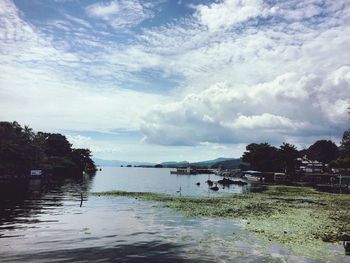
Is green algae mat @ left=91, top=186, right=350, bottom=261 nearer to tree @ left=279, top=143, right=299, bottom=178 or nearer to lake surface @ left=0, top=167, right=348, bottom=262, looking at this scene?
lake surface @ left=0, top=167, right=348, bottom=262

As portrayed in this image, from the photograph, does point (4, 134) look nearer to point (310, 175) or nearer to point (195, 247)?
point (195, 247)

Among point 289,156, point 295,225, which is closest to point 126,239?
point 295,225

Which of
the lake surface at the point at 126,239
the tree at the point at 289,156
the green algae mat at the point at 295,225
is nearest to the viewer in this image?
the lake surface at the point at 126,239

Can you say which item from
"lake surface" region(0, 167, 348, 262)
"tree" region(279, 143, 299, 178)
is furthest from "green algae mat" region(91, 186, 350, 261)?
"tree" region(279, 143, 299, 178)

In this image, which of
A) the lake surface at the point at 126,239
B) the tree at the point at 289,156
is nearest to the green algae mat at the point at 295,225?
the lake surface at the point at 126,239

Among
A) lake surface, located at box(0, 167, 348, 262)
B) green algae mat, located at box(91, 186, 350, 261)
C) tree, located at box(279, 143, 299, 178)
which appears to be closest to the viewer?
lake surface, located at box(0, 167, 348, 262)

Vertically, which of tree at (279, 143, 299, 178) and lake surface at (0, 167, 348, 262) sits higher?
tree at (279, 143, 299, 178)

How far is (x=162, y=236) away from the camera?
36.2 meters

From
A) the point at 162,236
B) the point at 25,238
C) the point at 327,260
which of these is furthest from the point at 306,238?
the point at 25,238

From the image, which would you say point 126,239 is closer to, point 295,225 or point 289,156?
point 295,225

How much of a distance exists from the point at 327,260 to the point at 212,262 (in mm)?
8814

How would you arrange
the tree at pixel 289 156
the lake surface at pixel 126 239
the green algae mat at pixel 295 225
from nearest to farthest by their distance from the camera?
the lake surface at pixel 126 239 → the green algae mat at pixel 295 225 → the tree at pixel 289 156

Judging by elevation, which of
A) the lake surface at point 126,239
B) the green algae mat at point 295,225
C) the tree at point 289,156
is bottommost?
the lake surface at point 126,239

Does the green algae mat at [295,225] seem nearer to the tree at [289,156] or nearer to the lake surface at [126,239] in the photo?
the lake surface at [126,239]
